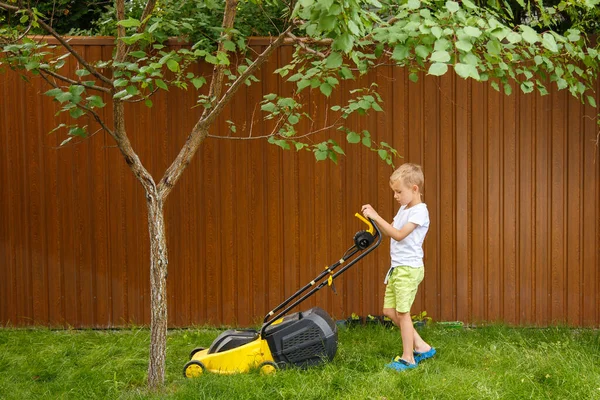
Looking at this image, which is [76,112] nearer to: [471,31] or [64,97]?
[64,97]

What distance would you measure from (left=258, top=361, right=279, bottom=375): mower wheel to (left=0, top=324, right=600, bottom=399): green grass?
1.7 inches

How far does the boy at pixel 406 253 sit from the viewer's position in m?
4.48

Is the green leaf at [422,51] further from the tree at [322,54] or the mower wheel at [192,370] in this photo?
the mower wheel at [192,370]

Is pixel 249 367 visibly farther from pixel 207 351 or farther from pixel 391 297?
pixel 391 297

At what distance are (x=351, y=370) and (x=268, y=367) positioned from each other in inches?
19.6

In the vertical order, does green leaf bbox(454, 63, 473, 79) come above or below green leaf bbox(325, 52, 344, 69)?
below

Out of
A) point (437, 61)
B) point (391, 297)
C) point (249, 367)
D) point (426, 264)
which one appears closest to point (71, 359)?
point (249, 367)

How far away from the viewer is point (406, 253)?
15.0 feet

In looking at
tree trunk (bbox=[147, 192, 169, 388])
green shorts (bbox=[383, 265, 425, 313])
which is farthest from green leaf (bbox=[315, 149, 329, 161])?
tree trunk (bbox=[147, 192, 169, 388])

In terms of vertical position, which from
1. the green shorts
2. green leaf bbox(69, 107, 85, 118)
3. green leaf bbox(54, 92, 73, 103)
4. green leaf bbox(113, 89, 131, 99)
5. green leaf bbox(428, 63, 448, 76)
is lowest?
the green shorts

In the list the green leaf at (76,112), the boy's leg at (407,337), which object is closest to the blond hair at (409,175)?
the boy's leg at (407,337)

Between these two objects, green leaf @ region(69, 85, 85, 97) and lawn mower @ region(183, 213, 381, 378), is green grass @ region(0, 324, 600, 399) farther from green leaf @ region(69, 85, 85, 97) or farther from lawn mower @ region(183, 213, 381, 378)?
green leaf @ region(69, 85, 85, 97)

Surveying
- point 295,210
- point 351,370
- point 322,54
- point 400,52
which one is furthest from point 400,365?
point 400,52

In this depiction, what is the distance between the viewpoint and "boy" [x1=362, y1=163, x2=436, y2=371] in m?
4.48
